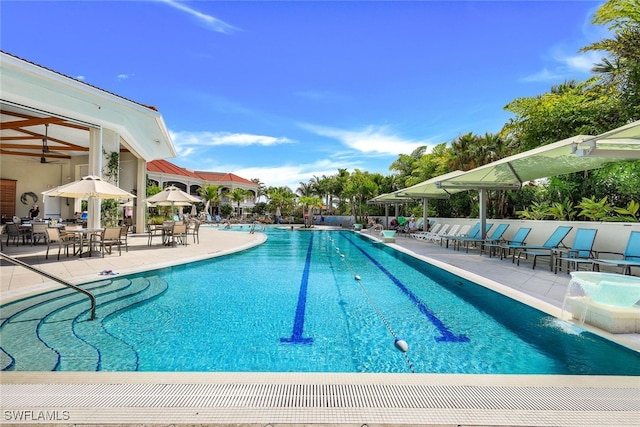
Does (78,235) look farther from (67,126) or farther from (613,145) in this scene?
(613,145)

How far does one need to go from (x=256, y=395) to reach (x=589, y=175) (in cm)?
1420

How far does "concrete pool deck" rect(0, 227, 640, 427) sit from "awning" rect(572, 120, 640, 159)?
12.5 ft

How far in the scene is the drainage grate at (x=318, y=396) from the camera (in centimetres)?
227

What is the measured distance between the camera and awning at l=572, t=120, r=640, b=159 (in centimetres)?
494

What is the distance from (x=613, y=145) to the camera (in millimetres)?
5473

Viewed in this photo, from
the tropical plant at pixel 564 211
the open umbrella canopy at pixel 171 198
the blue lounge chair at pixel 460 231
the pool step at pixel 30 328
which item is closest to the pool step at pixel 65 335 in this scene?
the pool step at pixel 30 328

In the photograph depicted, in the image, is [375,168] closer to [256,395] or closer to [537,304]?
[537,304]

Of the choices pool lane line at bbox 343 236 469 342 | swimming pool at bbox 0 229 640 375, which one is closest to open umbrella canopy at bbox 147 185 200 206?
swimming pool at bbox 0 229 640 375

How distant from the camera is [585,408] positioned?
2.25 meters

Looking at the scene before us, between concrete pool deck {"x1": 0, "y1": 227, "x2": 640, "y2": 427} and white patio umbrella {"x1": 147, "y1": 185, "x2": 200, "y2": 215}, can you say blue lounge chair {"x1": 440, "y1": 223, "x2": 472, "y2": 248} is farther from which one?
concrete pool deck {"x1": 0, "y1": 227, "x2": 640, "y2": 427}

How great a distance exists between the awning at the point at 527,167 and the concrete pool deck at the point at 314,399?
14.9 feet

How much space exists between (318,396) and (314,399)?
0.18ft

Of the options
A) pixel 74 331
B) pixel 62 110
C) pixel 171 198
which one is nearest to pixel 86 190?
pixel 62 110

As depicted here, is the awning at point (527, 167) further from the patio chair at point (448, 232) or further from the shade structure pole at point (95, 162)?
the shade structure pole at point (95, 162)
